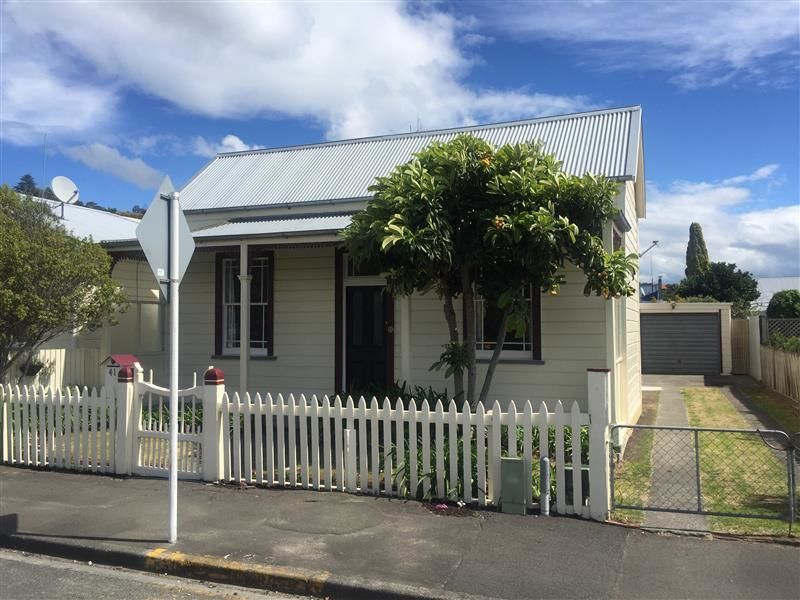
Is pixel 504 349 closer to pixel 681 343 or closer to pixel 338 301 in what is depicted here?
pixel 338 301

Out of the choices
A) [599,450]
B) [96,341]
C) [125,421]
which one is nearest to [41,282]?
[125,421]

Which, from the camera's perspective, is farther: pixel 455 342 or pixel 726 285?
pixel 726 285

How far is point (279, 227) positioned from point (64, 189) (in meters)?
7.89

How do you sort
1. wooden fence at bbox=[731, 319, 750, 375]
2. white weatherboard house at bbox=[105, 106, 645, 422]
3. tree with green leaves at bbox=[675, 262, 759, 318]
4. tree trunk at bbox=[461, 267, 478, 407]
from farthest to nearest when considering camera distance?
tree with green leaves at bbox=[675, 262, 759, 318] → wooden fence at bbox=[731, 319, 750, 375] → white weatherboard house at bbox=[105, 106, 645, 422] → tree trunk at bbox=[461, 267, 478, 407]

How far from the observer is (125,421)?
24.9 ft

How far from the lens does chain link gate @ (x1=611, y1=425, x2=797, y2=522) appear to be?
5.89 metres

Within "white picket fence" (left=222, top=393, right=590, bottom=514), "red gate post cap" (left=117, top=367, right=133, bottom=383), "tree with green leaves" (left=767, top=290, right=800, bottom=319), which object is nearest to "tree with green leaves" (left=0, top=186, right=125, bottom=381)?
"red gate post cap" (left=117, top=367, right=133, bottom=383)

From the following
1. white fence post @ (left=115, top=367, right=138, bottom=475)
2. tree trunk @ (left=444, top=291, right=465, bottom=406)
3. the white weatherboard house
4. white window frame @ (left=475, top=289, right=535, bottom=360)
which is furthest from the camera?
white window frame @ (left=475, top=289, right=535, bottom=360)

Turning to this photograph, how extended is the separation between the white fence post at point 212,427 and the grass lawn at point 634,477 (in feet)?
13.6

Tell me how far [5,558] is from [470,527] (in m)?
3.93

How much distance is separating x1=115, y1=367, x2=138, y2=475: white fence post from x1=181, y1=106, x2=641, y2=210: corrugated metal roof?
533 cm

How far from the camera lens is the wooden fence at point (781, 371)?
13.5 m

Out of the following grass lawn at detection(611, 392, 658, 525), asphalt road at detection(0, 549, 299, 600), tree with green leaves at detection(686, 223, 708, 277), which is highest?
tree with green leaves at detection(686, 223, 708, 277)

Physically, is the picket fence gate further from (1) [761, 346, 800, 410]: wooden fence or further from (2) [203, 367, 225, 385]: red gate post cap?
(1) [761, 346, 800, 410]: wooden fence
